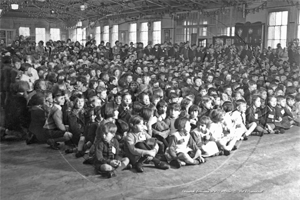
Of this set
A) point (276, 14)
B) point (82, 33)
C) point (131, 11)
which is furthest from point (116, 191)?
point (82, 33)

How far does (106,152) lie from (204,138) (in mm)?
1379

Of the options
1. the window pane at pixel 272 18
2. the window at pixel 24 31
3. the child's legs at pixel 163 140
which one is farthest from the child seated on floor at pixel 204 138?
the window at pixel 24 31

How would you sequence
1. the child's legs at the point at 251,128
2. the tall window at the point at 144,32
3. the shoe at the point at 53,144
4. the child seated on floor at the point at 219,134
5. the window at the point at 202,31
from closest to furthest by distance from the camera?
the child seated on floor at the point at 219,134 → the shoe at the point at 53,144 → the child's legs at the point at 251,128 → the window at the point at 202,31 → the tall window at the point at 144,32

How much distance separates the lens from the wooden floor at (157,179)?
3336mm

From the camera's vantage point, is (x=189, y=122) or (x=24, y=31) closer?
(x=189, y=122)

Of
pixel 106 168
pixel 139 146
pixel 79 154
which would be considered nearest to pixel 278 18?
pixel 139 146

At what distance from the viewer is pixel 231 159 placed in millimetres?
4441

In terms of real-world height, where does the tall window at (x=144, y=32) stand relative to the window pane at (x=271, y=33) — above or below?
above

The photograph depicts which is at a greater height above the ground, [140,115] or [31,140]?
[140,115]

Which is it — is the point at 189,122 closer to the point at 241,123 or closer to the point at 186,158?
the point at 186,158

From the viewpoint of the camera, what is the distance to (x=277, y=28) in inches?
547

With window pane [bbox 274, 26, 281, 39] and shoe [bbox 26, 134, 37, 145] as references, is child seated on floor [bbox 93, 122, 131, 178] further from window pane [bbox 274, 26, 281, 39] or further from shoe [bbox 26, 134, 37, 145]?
window pane [bbox 274, 26, 281, 39]

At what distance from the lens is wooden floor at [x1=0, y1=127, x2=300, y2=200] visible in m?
3.34

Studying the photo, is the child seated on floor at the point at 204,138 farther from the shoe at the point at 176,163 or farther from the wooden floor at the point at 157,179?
the shoe at the point at 176,163
